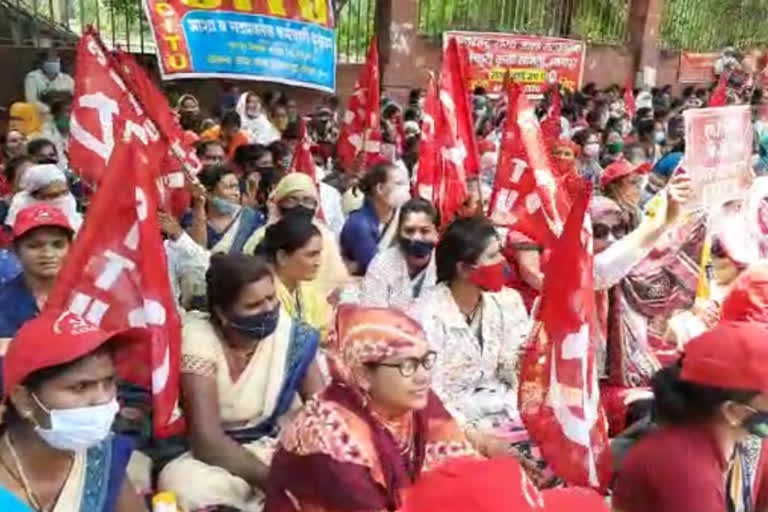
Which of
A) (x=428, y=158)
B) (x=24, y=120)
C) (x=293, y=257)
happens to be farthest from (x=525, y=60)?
(x=293, y=257)

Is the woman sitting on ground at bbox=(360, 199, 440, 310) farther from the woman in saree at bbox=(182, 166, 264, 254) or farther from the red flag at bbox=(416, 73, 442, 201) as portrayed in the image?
the red flag at bbox=(416, 73, 442, 201)

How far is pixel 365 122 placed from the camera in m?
7.07

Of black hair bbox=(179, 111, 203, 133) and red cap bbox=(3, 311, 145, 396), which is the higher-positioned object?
red cap bbox=(3, 311, 145, 396)

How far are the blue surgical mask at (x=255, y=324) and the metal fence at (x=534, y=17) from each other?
10.2m

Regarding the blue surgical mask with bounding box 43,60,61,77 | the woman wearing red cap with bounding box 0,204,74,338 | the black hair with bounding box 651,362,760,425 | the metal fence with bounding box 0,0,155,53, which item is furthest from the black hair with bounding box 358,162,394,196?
the metal fence with bounding box 0,0,155,53

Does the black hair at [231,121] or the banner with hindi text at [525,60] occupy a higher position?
the banner with hindi text at [525,60]

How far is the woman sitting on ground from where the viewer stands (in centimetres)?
419

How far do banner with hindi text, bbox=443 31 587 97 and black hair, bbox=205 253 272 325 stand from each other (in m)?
9.53

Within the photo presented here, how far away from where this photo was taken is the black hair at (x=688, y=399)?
2271 millimetres

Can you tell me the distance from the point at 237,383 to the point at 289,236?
0.82m

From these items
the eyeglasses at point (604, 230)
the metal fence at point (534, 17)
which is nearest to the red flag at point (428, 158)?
the eyeglasses at point (604, 230)

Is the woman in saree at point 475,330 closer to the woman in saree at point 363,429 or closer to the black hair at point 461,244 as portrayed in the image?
the black hair at point 461,244

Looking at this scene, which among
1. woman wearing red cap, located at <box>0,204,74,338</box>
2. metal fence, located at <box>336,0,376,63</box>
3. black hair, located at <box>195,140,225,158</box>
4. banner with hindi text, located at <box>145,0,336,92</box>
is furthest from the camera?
metal fence, located at <box>336,0,376,63</box>

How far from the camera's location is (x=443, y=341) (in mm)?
3459
